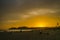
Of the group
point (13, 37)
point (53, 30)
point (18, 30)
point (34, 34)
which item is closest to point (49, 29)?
point (53, 30)

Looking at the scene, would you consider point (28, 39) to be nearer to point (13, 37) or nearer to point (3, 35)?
point (13, 37)

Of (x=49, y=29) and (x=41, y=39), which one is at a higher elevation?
(x=49, y=29)

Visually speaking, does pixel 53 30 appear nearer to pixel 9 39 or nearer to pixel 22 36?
pixel 22 36

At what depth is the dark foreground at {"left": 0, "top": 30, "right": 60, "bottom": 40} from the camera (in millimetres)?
14328

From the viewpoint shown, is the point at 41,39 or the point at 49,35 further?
the point at 41,39

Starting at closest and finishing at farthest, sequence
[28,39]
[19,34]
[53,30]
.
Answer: [53,30]
[19,34]
[28,39]

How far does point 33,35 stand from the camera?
15.6 metres

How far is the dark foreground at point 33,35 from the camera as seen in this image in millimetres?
14328

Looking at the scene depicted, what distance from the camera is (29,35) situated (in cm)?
1559

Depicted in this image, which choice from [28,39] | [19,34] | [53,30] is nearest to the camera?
[53,30]

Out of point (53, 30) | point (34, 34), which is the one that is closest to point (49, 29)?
point (53, 30)

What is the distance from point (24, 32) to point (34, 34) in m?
1.19

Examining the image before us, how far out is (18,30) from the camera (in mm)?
14172

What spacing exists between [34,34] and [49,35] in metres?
1.82
